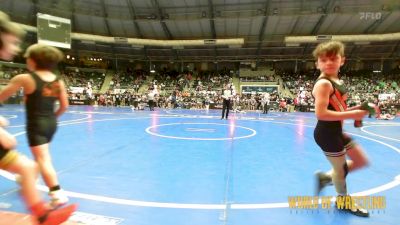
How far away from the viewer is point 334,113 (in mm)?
2904

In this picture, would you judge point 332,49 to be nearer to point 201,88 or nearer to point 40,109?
point 40,109

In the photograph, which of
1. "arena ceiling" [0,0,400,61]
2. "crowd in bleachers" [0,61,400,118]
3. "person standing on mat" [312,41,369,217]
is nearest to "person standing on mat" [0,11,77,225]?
"person standing on mat" [312,41,369,217]

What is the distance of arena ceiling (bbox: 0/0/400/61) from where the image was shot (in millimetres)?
26938

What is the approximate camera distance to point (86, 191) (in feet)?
12.7

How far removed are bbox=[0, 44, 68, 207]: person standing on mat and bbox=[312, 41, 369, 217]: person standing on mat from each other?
8.95 ft

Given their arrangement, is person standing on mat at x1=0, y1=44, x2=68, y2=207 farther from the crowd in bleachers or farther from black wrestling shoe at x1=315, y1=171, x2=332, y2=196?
the crowd in bleachers

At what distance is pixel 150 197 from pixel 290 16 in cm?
2708

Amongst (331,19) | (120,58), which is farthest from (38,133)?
(120,58)

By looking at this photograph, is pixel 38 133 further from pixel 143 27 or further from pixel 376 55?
pixel 376 55

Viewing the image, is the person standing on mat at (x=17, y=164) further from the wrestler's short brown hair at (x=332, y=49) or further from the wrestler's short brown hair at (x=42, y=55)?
the wrestler's short brown hair at (x=332, y=49)

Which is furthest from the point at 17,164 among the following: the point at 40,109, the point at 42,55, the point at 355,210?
the point at 355,210

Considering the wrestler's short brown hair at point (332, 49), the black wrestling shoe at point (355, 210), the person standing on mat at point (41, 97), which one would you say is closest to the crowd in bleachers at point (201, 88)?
the person standing on mat at point (41, 97)

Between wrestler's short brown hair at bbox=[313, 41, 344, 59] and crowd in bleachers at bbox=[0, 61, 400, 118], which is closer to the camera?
wrestler's short brown hair at bbox=[313, 41, 344, 59]

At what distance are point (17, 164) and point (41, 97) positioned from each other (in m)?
0.96
